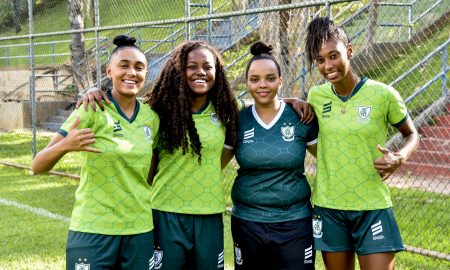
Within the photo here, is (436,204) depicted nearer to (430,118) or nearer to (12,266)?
(430,118)

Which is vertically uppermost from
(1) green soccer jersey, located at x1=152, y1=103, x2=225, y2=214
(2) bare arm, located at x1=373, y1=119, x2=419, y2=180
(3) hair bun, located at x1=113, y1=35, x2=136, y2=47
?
(3) hair bun, located at x1=113, y1=35, x2=136, y2=47

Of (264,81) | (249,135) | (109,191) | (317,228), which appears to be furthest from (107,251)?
(264,81)

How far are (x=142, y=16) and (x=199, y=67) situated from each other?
779cm

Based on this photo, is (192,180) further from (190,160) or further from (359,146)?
(359,146)

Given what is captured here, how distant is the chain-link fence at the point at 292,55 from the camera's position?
736 cm

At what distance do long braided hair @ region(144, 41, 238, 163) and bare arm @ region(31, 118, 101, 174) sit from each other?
561 millimetres

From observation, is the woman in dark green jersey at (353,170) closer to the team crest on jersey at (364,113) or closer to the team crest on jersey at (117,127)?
the team crest on jersey at (364,113)

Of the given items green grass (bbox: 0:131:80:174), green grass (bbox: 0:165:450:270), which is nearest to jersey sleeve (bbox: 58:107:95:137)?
green grass (bbox: 0:165:450:270)

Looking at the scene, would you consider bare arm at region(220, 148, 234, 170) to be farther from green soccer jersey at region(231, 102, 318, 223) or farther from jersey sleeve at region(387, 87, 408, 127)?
jersey sleeve at region(387, 87, 408, 127)

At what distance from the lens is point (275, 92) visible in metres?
3.74

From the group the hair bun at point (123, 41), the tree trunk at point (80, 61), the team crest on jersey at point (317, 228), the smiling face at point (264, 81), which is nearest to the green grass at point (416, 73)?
the tree trunk at point (80, 61)

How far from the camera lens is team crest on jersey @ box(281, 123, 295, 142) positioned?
12.0 feet

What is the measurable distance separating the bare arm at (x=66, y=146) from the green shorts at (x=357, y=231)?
1.35 metres

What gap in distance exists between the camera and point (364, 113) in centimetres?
350
